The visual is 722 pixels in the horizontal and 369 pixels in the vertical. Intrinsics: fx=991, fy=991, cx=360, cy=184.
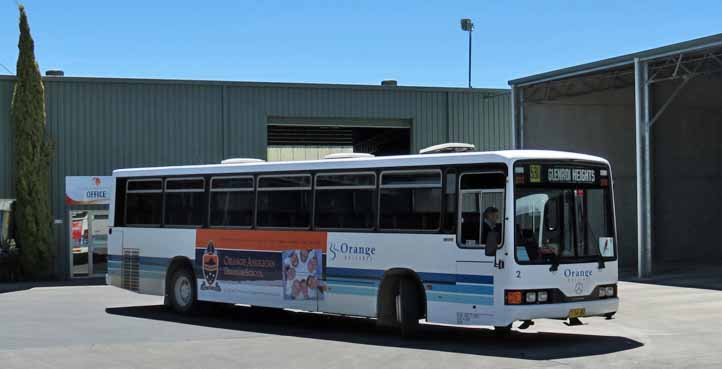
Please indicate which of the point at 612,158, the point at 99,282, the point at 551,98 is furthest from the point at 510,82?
the point at 99,282

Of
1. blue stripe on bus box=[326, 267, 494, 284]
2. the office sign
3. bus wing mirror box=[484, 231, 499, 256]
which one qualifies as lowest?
blue stripe on bus box=[326, 267, 494, 284]

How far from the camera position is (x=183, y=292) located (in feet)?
60.7

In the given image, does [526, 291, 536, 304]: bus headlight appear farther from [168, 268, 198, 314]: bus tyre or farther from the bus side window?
[168, 268, 198, 314]: bus tyre

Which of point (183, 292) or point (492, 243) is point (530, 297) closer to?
point (492, 243)

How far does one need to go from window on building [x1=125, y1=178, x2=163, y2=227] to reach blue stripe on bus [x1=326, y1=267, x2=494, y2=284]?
501 centimetres

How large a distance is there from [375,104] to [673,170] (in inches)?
394

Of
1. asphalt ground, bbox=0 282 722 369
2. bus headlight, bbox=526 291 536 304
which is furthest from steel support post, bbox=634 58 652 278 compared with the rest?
bus headlight, bbox=526 291 536 304

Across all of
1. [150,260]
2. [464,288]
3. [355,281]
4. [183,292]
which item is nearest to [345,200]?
[355,281]

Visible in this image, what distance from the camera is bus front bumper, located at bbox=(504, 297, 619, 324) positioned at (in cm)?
1278

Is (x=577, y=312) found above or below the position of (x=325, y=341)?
above

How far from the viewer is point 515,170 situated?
1304 centimetres

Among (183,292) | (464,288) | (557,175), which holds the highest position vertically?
(557,175)

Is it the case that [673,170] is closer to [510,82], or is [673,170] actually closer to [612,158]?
[612,158]

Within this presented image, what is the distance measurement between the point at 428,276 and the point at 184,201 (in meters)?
6.37
